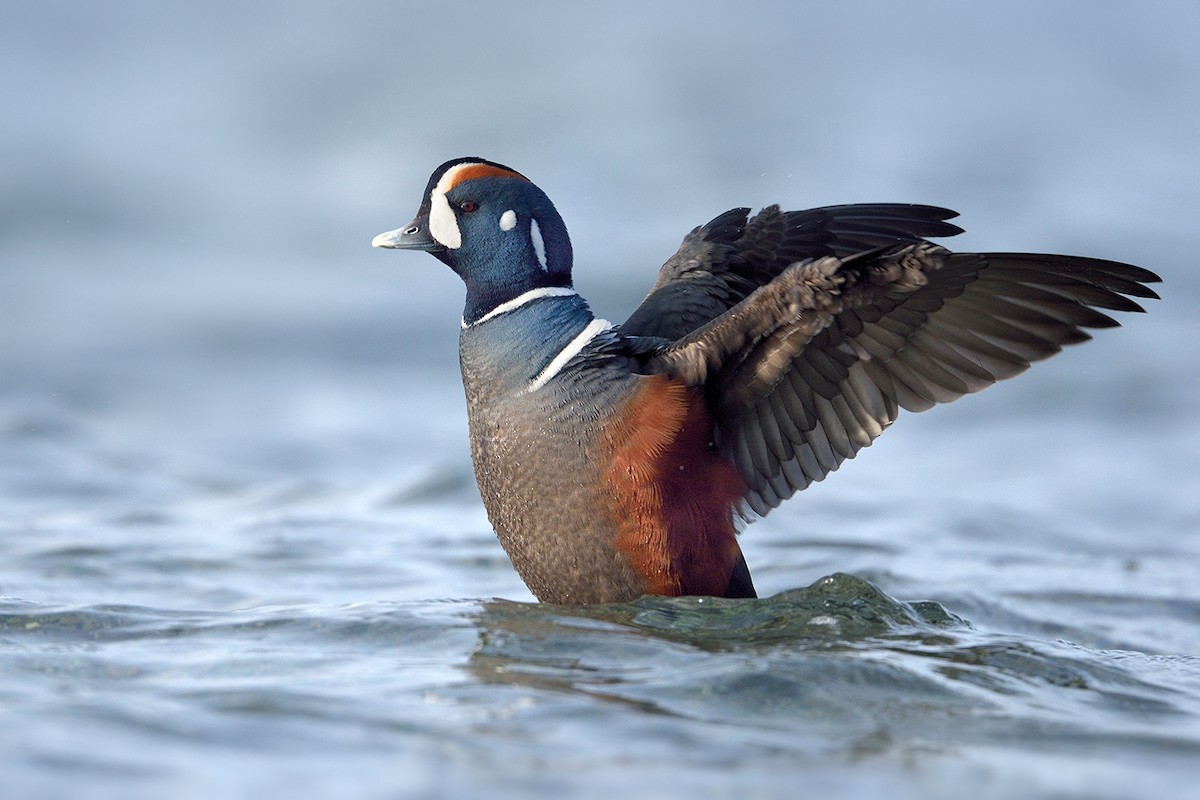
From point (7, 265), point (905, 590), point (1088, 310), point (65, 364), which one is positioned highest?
point (7, 265)

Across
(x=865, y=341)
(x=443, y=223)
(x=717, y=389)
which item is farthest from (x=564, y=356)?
(x=865, y=341)

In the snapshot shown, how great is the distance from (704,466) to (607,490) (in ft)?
1.31

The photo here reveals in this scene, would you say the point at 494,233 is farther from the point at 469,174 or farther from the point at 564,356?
the point at 564,356

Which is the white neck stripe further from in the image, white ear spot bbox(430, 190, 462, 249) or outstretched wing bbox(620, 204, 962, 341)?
outstretched wing bbox(620, 204, 962, 341)

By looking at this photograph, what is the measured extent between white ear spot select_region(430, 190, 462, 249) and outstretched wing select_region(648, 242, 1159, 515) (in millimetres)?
990

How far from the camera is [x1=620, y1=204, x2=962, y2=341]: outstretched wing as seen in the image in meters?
6.01

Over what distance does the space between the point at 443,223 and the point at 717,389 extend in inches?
48.9

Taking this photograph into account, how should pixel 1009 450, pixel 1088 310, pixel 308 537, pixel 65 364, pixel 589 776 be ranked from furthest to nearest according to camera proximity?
pixel 65 364
pixel 1009 450
pixel 308 537
pixel 1088 310
pixel 589 776

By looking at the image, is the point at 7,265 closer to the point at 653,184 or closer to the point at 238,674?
the point at 653,184

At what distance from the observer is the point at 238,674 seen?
14.0 feet

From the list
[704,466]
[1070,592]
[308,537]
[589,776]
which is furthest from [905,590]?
[589,776]

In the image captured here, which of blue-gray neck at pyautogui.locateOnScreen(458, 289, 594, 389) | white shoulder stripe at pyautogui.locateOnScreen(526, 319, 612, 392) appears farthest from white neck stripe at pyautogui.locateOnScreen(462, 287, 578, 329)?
white shoulder stripe at pyautogui.locateOnScreen(526, 319, 612, 392)

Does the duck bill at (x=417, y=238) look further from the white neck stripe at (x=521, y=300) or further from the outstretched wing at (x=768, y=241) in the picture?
the outstretched wing at (x=768, y=241)

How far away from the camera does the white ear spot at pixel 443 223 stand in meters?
5.59
